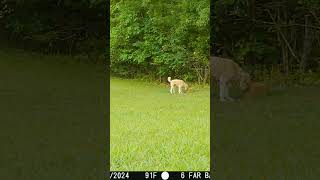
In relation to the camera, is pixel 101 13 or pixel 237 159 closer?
pixel 237 159

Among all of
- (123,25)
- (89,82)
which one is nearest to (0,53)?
(89,82)

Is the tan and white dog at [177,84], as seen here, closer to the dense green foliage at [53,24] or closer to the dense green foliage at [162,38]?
the dense green foliage at [162,38]

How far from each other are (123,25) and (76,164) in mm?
1407

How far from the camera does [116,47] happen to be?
4.68 metres

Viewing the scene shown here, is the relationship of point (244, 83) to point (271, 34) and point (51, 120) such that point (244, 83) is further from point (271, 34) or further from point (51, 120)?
point (271, 34)

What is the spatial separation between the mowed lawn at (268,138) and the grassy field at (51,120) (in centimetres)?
117

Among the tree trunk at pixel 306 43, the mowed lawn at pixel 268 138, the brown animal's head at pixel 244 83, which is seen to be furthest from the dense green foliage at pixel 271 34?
the mowed lawn at pixel 268 138

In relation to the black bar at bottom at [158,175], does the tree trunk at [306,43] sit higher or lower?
higher

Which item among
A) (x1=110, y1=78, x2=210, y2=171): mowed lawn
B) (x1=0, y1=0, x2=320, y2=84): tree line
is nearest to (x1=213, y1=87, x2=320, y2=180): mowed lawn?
(x1=110, y1=78, x2=210, y2=171): mowed lawn

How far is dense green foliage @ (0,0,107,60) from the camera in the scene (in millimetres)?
12391

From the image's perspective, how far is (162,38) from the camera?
185 inches

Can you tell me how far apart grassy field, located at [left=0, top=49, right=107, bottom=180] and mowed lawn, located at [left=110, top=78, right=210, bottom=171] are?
72cm

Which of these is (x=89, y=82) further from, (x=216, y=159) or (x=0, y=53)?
(x=0, y=53)

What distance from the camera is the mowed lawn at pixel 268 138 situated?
5.21 metres
